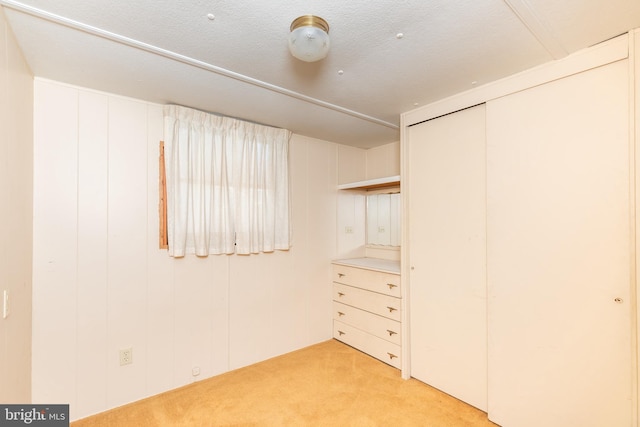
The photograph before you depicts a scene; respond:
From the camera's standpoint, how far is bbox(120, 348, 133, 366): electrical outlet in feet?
7.02

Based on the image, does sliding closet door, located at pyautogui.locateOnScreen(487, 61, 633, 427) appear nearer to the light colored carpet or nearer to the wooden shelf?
the light colored carpet

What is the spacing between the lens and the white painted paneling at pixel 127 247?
2.12 metres

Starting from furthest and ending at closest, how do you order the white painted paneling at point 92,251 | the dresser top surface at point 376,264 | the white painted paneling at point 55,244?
the dresser top surface at point 376,264
the white painted paneling at point 92,251
the white painted paneling at point 55,244

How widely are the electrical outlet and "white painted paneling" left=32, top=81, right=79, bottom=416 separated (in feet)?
0.87

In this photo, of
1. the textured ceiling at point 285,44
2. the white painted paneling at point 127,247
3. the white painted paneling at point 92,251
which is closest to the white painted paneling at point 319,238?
the textured ceiling at point 285,44

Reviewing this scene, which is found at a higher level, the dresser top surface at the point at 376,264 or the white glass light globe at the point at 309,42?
the white glass light globe at the point at 309,42

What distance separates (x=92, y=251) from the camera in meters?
2.05

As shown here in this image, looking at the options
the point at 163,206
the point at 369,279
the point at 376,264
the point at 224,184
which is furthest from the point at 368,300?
the point at 163,206

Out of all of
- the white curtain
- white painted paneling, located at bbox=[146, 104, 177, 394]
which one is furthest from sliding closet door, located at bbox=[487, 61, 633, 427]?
white painted paneling, located at bbox=[146, 104, 177, 394]

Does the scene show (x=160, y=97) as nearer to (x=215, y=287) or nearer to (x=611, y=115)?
(x=215, y=287)

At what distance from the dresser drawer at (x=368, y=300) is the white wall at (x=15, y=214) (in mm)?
2549

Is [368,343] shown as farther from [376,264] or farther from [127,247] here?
[127,247]

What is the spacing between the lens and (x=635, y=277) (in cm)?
146

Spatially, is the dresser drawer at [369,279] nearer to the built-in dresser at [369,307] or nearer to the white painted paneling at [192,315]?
the built-in dresser at [369,307]
